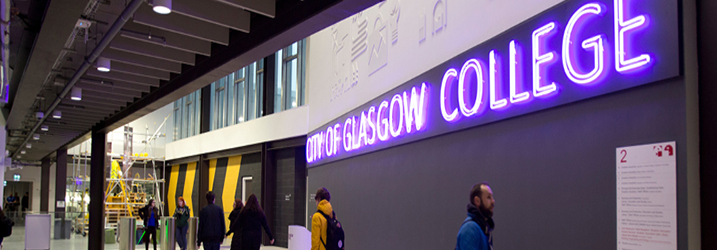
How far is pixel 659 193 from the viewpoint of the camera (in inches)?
119

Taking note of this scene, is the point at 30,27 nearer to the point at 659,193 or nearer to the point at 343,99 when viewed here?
the point at 343,99

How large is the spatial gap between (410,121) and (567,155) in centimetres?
281

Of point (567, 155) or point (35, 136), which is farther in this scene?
point (35, 136)

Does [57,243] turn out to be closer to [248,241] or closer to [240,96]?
[240,96]

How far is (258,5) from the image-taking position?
5027 millimetres

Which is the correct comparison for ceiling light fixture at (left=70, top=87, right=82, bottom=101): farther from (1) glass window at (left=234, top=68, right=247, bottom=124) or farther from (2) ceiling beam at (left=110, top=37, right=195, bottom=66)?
(1) glass window at (left=234, top=68, right=247, bottom=124)

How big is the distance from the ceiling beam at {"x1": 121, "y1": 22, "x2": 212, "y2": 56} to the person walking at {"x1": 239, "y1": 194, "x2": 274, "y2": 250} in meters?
2.06

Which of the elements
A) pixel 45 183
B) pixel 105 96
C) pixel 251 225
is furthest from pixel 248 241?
pixel 45 183

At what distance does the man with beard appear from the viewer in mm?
3027

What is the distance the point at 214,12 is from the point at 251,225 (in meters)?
2.86

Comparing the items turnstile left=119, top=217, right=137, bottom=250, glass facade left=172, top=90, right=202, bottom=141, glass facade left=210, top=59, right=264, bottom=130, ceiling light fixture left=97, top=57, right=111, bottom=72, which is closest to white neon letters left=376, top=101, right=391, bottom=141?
ceiling light fixture left=97, top=57, right=111, bottom=72

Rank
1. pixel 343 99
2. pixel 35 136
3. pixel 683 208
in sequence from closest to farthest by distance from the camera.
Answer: pixel 683 208 < pixel 343 99 < pixel 35 136

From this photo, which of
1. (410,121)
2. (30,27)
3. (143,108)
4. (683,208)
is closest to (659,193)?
(683,208)

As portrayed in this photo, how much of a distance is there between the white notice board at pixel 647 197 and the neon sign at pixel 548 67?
436 millimetres
